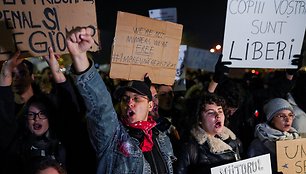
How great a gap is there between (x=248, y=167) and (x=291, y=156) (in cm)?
51

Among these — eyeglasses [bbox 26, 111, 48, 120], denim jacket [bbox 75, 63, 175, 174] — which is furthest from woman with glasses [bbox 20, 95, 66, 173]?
denim jacket [bbox 75, 63, 175, 174]

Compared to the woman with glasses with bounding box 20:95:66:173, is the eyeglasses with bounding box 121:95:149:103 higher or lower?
higher

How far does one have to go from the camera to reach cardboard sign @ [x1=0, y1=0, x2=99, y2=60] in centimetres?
272

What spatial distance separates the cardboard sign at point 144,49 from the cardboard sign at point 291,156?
892 millimetres

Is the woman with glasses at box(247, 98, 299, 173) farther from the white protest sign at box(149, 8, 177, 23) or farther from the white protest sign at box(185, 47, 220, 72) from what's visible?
the white protest sign at box(149, 8, 177, 23)

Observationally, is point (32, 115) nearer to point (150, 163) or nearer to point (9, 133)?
point (9, 133)

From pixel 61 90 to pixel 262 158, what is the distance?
1.29 meters

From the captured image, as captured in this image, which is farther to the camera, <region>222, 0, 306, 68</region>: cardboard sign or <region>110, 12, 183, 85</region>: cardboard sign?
<region>222, 0, 306, 68</region>: cardboard sign

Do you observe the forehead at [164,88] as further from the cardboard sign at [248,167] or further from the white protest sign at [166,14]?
the cardboard sign at [248,167]

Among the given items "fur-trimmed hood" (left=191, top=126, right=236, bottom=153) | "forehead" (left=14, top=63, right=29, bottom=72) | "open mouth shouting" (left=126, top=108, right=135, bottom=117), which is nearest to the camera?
"open mouth shouting" (left=126, top=108, right=135, bottom=117)

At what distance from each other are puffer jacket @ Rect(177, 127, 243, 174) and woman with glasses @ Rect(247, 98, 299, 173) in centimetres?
36

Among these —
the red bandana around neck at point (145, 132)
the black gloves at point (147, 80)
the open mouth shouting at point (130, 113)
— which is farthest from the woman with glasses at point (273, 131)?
the open mouth shouting at point (130, 113)

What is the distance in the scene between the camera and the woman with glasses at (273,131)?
3191 mm

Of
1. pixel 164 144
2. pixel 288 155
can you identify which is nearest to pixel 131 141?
pixel 164 144
